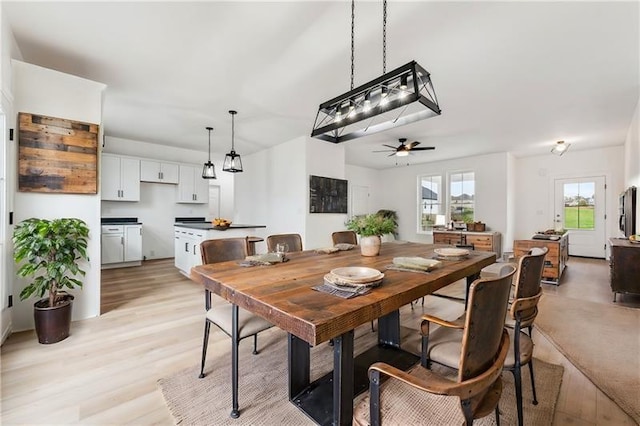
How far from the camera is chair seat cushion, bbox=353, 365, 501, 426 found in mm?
967

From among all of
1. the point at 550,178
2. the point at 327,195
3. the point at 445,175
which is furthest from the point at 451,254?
the point at 550,178

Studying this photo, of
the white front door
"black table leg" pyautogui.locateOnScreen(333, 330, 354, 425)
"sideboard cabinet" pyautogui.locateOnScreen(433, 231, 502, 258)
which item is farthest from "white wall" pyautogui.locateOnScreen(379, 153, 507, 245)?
"black table leg" pyautogui.locateOnScreen(333, 330, 354, 425)

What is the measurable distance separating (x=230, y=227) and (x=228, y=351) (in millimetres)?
2406

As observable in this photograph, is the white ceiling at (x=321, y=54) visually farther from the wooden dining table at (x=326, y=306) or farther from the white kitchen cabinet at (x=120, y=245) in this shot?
the white kitchen cabinet at (x=120, y=245)

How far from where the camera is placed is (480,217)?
6.98 metres

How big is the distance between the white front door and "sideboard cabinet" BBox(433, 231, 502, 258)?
72.9 inches

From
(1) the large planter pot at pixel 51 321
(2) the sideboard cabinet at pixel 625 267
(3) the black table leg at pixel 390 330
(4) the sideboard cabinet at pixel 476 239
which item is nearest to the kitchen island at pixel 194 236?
(1) the large planter pot at pixel 51 321

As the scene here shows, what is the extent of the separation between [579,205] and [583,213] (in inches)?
7.9

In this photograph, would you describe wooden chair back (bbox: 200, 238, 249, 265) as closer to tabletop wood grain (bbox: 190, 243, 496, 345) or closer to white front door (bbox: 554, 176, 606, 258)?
tabletop wood grain (bbox: 190, 243, 496, 345)

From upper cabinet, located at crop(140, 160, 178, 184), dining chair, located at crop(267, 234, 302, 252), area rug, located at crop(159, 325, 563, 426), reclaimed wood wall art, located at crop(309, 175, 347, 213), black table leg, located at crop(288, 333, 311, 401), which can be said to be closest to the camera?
area rug, located at crop(159, 325, 563, 426)

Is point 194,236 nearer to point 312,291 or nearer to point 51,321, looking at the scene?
point 51,321

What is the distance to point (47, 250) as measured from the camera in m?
2.45

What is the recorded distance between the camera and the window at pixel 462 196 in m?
Result: 7.19

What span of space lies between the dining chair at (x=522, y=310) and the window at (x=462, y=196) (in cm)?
607
